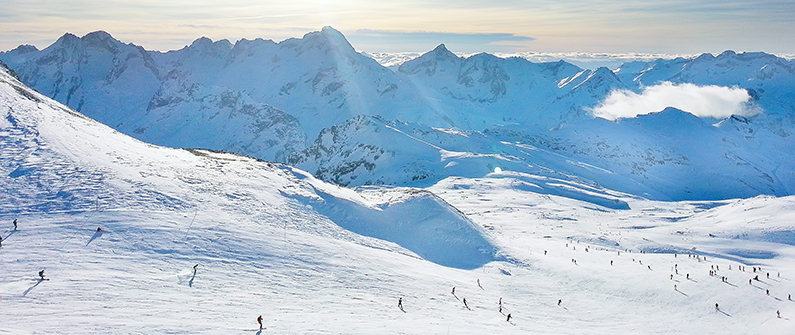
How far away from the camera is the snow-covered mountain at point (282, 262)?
74.0 ft

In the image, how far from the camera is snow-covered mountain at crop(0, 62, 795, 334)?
22.5 m

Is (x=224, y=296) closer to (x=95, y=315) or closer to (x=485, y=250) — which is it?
(x=95, y=315)

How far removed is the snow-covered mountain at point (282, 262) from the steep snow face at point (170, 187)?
0.18 metres

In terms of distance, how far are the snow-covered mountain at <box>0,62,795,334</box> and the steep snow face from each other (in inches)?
7.2

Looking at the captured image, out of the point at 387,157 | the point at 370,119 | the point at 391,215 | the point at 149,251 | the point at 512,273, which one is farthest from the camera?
the point at 370,119

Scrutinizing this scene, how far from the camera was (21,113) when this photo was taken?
1679 inches

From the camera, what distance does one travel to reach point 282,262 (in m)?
31.2

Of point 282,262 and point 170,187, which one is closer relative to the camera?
point 282,262

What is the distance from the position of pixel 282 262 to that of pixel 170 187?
13843 millimetres

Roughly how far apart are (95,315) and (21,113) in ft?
108

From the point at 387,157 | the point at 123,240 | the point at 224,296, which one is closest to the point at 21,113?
the point at 123,240

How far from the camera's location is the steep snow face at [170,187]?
3347cm

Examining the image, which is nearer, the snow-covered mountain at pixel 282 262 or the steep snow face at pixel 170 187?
the snow-covered mountain at pixel 282 262

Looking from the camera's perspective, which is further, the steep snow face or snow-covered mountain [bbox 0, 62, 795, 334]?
the steep snow face
